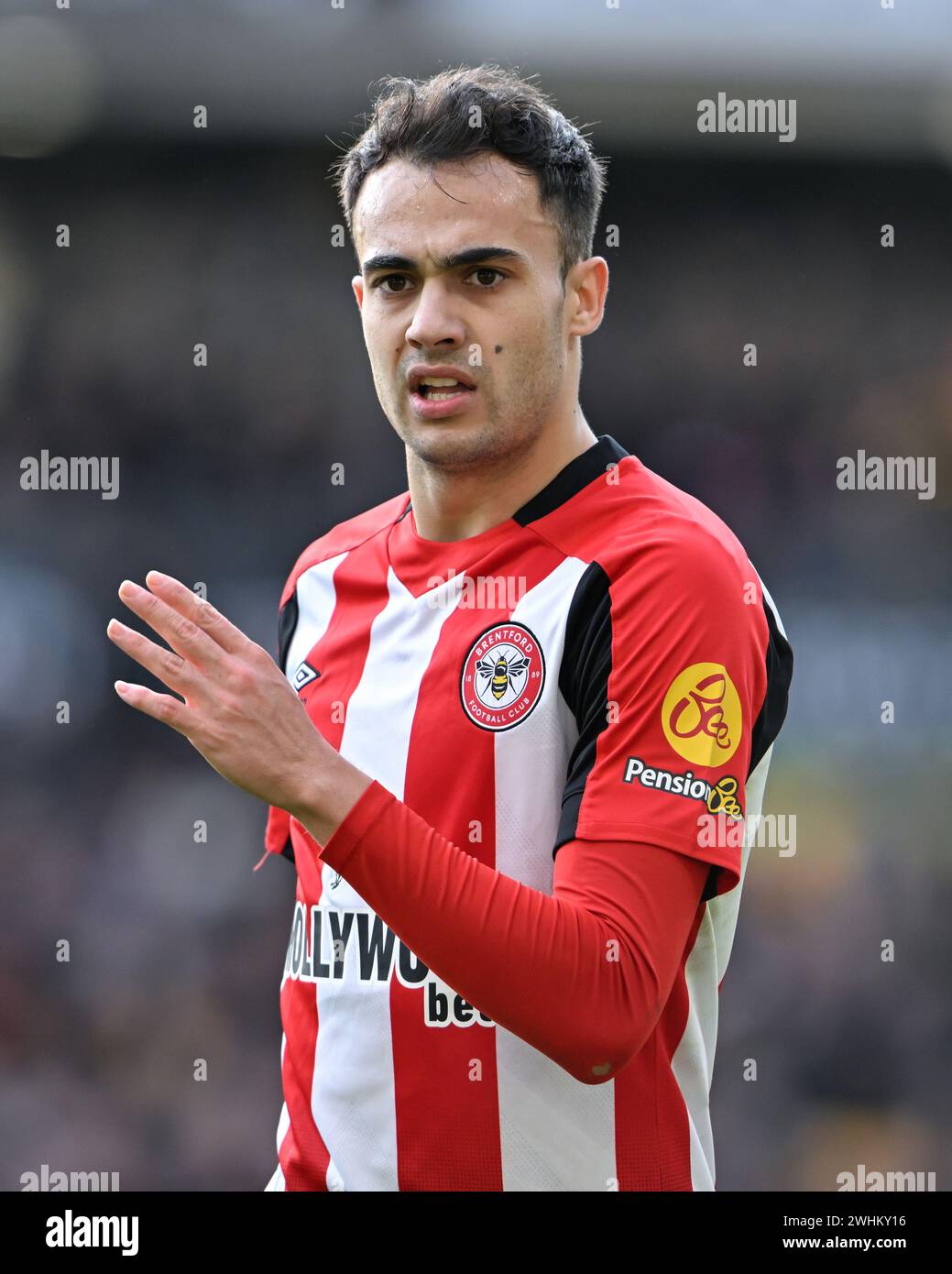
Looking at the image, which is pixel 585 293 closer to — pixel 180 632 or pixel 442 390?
pixel 442 390

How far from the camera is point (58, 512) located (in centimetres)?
548

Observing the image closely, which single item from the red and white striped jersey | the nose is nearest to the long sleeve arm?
the red and white striped jersey

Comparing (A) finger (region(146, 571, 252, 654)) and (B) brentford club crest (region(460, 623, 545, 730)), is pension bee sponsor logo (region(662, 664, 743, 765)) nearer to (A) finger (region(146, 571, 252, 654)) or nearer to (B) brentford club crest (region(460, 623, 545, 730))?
(B) brentford club crest (region(460, 623, 545, 730))

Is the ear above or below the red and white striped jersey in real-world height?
above

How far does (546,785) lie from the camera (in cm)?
176

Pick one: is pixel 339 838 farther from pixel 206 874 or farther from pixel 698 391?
pixel 698 391

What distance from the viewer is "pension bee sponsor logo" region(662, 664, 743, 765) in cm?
165

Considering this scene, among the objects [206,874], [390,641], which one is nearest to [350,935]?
[390,641]

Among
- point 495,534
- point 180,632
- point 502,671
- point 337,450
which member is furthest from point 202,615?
point 337,450

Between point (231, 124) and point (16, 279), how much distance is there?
1.06 metres

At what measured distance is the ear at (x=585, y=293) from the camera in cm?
200

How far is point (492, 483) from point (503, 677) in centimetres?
32

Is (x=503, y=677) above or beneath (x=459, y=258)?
beneath

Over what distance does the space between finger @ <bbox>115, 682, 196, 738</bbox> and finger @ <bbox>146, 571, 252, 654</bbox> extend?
0.08 metres
